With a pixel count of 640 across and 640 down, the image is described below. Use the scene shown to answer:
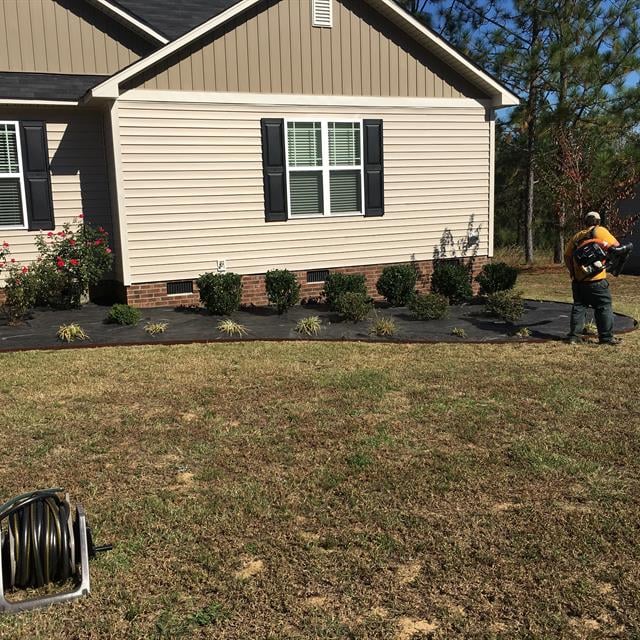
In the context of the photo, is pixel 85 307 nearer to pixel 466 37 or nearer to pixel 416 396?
pixel 416 396

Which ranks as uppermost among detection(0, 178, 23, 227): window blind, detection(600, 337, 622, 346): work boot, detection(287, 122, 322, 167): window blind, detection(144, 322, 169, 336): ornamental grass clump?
detection(287, 122, 322, 167): window blind

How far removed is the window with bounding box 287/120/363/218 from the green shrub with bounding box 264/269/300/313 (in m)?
1.64

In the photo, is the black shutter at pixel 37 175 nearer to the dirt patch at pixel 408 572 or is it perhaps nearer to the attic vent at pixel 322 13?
the attic vent at pixel 322 13

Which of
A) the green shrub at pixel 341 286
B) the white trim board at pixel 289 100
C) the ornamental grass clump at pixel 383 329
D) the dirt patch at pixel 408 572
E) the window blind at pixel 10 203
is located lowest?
the dirt patch at pixel 408 572

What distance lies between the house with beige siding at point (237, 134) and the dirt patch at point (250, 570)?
7.90 m

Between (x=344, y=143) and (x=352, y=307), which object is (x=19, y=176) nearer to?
(x=344, y=143)

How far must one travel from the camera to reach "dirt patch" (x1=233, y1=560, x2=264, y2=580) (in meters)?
3.44

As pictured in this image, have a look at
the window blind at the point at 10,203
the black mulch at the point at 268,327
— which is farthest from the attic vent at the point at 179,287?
the window blind at the point at 10,203

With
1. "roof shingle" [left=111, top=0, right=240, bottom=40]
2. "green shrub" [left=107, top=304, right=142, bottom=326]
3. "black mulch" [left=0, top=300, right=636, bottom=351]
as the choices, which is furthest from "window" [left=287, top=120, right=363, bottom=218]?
"green shrub" [left=107, top=304, right=142, bottom=326]

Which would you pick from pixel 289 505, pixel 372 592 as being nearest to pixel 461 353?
pixel 289 505

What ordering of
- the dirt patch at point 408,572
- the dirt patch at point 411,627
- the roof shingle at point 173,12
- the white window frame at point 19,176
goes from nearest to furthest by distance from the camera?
1. the dirt patch at point 411,627
2. the dirt patch at point 408,572
3. the white window frame at point 19,176
4. the roof shingle at point 173,12

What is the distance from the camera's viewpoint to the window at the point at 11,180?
10508 mm

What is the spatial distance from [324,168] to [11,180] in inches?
201

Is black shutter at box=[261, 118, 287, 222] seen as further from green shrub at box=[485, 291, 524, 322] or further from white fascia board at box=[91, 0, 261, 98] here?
green shrub at box=[485, 291, 524, 322]
